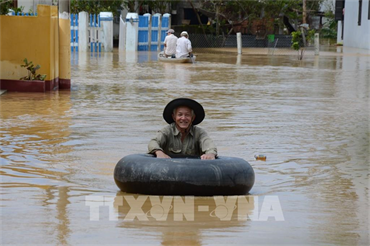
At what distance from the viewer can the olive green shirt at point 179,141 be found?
734 centimetres

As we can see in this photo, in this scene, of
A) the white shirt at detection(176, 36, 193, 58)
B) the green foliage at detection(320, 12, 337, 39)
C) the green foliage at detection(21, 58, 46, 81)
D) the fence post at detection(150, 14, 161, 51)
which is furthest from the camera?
the green foliage at detection(320, 12, 337, 39)

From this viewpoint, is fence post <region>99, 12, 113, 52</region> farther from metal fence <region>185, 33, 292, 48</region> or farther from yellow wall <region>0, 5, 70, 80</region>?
yellow wall <region>0, 5, 70, 80</region>

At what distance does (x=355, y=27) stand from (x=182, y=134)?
4656 centimetres

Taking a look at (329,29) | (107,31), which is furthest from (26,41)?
(329,29)

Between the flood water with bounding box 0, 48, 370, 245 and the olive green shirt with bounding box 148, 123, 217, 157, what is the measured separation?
66 cm

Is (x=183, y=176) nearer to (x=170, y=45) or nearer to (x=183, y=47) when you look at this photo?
(x=183, y=47)

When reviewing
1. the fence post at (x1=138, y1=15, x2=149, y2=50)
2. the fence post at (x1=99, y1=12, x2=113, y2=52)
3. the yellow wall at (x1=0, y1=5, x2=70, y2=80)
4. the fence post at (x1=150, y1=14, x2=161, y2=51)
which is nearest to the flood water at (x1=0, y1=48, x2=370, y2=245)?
the yellow wall at (x1=0, y1=5, x2=70, y2=80)

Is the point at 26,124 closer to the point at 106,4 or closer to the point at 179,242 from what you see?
the point at 179,242

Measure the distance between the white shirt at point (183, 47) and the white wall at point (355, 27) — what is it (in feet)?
67.9

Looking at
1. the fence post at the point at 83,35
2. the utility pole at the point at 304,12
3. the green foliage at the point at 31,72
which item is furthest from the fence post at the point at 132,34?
the green foliage at the point at 31,72

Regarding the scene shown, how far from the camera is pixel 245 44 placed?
155 ft

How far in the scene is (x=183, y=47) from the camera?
2958 centimetres

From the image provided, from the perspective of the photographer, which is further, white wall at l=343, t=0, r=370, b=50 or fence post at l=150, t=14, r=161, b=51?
white wall at l=343, t=0, r=370, b=50

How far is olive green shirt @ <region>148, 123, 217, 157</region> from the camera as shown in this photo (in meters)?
7.34
